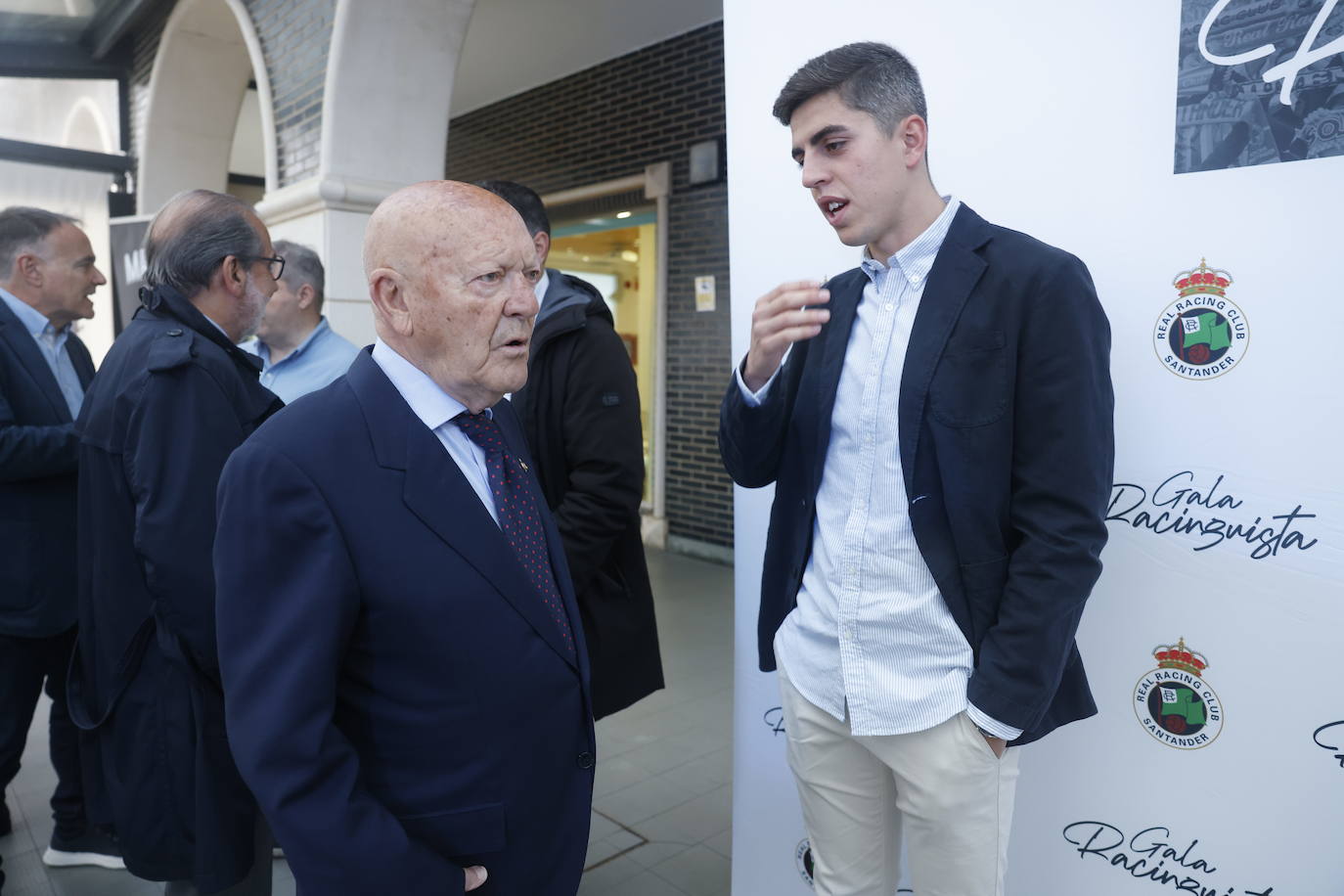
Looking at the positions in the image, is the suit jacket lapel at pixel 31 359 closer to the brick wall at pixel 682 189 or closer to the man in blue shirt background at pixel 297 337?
the man in blue shirt background at pixel 297 337

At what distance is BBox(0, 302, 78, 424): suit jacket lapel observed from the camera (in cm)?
269

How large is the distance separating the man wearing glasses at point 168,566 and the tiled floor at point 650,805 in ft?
3.36

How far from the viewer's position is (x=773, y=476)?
1.84 metres

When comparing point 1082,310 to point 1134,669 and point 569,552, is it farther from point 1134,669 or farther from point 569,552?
point 569,552

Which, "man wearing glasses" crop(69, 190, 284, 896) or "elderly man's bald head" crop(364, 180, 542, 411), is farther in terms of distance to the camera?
"man wearing glasses" crop(69, 190, 284, 896)

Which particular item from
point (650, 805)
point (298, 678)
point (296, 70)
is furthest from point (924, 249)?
point (296, 70)

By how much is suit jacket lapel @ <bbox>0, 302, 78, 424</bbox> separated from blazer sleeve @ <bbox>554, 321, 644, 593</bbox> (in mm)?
1811

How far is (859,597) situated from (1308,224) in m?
1.01

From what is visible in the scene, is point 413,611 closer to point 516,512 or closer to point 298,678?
point 298,678

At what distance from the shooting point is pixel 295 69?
4.96 meters

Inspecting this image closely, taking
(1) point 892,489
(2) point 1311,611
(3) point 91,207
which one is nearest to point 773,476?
(1) point 892,489

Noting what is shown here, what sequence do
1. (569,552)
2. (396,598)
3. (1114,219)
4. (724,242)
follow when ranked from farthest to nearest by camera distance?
(724,242) → (569,552) → (1114,219) → (396,598)

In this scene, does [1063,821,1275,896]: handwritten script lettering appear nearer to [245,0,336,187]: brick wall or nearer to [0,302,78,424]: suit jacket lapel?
[0,302,78,424]: suit jacket lapel

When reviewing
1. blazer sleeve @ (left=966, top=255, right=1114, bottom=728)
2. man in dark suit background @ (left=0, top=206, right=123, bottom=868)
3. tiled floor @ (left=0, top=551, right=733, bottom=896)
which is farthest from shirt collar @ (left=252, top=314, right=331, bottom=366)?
blazer sleeve @ (left=966, top=255, right=1114, bottom=728)
